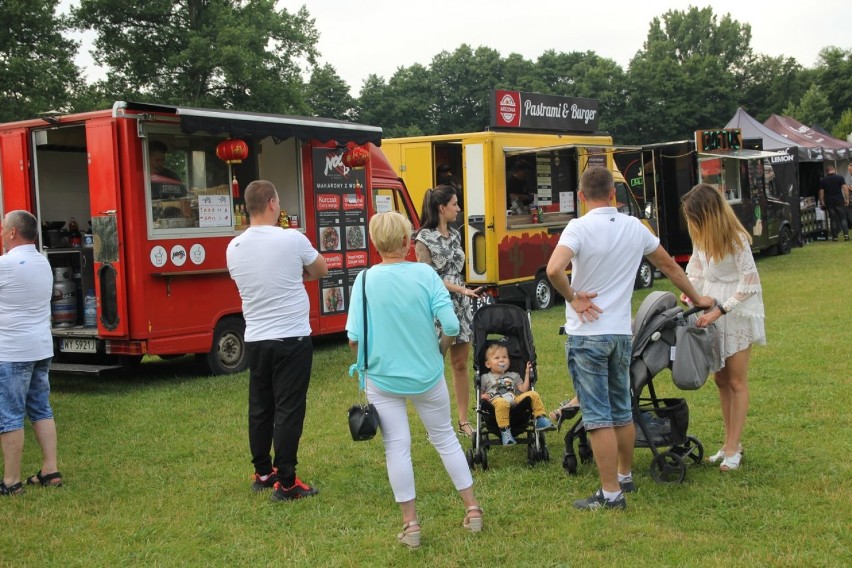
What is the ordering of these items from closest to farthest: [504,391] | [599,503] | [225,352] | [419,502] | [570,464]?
[599,503]
[419,502]
[570,464]
[504,391]
[225,352]

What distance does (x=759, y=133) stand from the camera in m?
27.8

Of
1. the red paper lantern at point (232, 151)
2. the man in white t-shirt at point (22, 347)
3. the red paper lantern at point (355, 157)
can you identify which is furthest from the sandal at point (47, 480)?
the red paper lantern at point (355, 157)

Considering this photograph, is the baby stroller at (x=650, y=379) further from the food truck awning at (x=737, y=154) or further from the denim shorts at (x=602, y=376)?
the food truck awning at (x=737, y=154)

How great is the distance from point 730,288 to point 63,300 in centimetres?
715

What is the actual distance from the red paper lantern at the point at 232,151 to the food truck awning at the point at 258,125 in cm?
14

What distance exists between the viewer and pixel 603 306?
4.88 m

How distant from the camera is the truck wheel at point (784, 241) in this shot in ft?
72.7

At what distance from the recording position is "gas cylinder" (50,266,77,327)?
9766 millimetres

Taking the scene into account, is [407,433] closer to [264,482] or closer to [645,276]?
[264,482]

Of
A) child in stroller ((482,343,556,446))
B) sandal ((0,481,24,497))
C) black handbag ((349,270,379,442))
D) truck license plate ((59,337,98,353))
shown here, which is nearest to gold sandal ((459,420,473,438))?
child in stroller ((482,343,556,446))

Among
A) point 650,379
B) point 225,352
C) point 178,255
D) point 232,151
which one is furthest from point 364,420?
point 225,352

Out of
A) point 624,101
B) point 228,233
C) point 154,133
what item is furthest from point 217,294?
point 624,101

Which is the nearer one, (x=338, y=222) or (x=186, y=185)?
(x=186, y=185)

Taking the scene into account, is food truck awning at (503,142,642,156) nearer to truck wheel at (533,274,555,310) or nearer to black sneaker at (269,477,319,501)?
truck wheel at (533,274,555,310)
